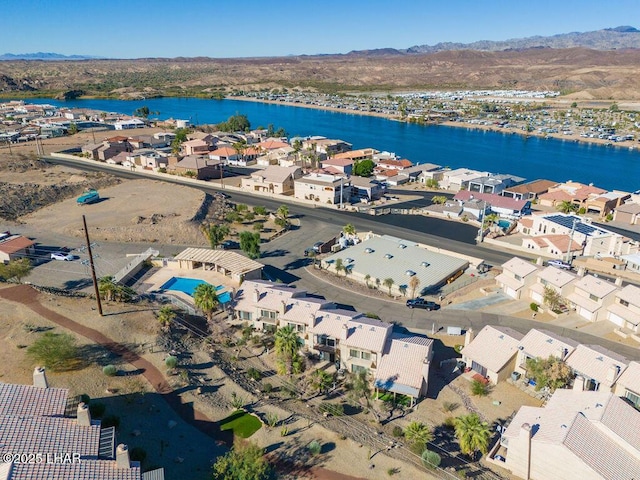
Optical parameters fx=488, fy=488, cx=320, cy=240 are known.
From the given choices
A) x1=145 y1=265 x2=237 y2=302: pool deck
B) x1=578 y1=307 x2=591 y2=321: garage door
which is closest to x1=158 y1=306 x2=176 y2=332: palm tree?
x1=145 y1=265 x2=237 y2=302: pool deck

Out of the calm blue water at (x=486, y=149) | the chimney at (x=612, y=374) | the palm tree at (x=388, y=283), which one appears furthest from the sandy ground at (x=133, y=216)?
the calm blue water at (x=486, y=149)

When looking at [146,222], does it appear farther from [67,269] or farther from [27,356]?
A: [27,356]

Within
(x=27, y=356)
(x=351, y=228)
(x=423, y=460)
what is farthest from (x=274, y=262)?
(x=423, y=460)

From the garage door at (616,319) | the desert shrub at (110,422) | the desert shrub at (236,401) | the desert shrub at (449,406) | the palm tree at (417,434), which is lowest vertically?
the desert shrub at (449,406)

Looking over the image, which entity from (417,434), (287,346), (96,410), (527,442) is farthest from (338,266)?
(96,410)

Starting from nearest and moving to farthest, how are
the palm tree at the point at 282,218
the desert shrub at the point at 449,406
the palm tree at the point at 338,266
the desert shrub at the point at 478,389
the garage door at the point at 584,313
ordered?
the desert shrub at the point at 449,406 < the desert shrub at the point at 478,389 < the garage door at the point at 584,313 < the palm tree at the point at 338,266 < the palm tree at the point at 282,218

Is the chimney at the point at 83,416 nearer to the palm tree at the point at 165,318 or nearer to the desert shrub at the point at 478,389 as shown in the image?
the palm tree at the point at 165,318

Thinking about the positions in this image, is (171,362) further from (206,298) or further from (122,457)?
(122,457)
